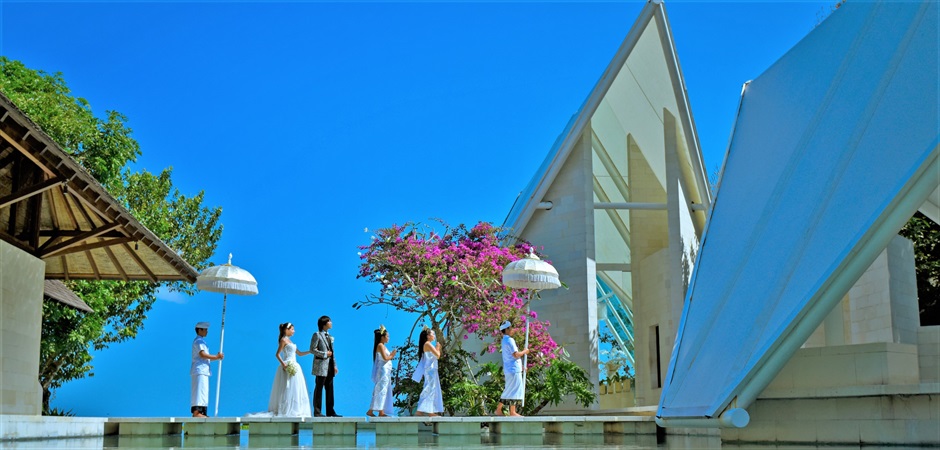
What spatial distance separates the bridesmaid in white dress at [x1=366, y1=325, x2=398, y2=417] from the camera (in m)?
17.0

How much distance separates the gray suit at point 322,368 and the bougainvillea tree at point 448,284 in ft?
13.3

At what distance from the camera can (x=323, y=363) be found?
656 inches

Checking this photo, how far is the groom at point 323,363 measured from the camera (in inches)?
649

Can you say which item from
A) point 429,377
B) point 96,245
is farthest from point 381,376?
point 96,245

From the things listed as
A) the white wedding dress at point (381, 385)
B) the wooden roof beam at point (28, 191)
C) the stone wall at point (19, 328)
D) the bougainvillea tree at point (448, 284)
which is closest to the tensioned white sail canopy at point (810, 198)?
the white wedding dress at point (381, 385)

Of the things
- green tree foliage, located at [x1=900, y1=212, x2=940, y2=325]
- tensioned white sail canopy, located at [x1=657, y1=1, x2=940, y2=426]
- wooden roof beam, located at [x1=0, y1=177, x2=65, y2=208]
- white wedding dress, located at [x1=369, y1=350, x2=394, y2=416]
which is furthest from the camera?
green tree foliage, located at [x1=900, y1=212, x2=940, y2=325]

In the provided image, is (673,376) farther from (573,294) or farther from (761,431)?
(573,294)

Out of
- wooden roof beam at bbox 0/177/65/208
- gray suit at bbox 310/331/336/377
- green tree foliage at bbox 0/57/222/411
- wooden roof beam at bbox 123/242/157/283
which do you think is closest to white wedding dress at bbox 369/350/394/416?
gray suit at bbox 310/331/336/377

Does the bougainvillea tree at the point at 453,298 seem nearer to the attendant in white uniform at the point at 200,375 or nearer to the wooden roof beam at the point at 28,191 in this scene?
the attendant in white uniform at the point at 200,375

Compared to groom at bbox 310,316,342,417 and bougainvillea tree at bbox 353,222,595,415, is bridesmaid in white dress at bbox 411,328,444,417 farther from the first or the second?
bougainvillea tree at bbox 353,222,595,415

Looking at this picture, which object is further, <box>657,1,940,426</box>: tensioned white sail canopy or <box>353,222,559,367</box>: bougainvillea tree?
<box>353,222,559,367</box>: bougainvillea tree

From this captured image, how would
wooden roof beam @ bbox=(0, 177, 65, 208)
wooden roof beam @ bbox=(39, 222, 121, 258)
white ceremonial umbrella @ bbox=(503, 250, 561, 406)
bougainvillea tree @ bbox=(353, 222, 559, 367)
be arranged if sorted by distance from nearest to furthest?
wooden roof beam @ bbox=(0, 177, 65, 208)
wooden roof beam @ bbox=(39, 222, 121, 258)
white ceremonial umbrella @ bbox=(503, 250, 561, 406)
bougainvillea tree @ bbox=(353, 222, 559, 367)

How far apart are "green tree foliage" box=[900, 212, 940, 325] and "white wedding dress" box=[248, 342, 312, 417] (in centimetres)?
1436

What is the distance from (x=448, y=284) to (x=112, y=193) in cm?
1189
